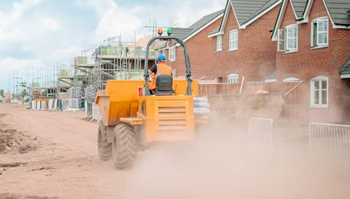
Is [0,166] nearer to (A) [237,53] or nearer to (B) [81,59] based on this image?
(A) [237,53]

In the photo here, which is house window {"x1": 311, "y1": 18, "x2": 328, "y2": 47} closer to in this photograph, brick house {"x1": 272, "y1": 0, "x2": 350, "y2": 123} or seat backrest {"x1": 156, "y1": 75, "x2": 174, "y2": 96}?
brick house {"x1": 272, "y1": 0, "x2": 350, "y2": 123}

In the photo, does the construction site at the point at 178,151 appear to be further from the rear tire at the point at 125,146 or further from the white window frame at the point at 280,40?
the white window frame at the point at 280,40

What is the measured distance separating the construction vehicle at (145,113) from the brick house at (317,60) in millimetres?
11138

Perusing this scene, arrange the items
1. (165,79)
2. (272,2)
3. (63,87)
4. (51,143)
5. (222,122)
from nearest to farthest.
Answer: (165,79)
(222,122)
(51,143)
(272,2)
(63,87)

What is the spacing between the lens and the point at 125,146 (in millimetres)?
10430

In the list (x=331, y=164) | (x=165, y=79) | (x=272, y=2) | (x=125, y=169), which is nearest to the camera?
(x=331, y=164)

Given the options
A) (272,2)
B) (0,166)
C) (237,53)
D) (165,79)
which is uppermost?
(272,2)

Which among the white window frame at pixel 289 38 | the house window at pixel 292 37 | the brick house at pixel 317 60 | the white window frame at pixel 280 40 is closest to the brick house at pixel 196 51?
the white window frame at pixel 280 40

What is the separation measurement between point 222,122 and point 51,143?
22.7 feet

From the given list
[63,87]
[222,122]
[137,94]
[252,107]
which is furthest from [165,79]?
[63,87]

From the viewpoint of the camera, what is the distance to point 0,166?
1230cm

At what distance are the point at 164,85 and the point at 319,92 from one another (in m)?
13.8

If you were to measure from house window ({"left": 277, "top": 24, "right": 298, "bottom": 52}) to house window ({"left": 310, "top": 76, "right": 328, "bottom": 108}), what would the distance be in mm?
2474

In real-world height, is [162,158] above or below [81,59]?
below
